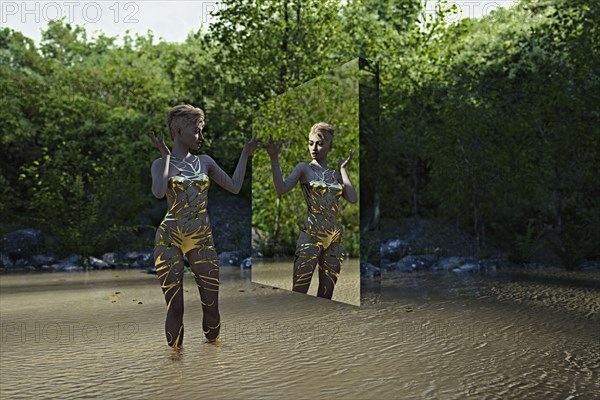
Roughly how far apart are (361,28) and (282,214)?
956 centimetres

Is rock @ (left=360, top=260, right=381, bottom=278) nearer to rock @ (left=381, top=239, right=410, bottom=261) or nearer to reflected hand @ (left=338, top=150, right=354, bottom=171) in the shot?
reflected hand @ (left=338, top=150, right=354, bottom=171)

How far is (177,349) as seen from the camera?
497 centimetres

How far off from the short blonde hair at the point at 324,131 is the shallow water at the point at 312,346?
176 cm

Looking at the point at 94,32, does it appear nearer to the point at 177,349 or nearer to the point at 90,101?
the point at 90,101

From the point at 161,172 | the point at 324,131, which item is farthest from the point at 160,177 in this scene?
the point at 324,131

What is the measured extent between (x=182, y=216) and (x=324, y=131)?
2025 millimetres

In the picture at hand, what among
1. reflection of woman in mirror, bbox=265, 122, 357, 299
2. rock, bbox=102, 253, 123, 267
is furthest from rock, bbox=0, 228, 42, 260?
reflection of woman in mirror, bbox=265, 122, 357, 299

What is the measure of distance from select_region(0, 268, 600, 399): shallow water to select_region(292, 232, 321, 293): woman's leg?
322 millimetres

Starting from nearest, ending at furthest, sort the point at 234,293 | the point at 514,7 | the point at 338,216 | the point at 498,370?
the point at 498,370 < the point at 338,216 < the point at 234,293 < the point at 514,7

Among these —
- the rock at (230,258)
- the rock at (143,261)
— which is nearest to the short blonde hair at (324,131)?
the rock at (230,258)

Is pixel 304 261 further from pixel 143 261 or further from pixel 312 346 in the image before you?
pixel 143 261

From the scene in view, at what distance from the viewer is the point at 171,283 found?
4961 millimetres

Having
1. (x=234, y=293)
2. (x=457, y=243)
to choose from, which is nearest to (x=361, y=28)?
(x=457, y=243)

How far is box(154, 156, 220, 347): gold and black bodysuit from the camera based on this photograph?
4.97m
